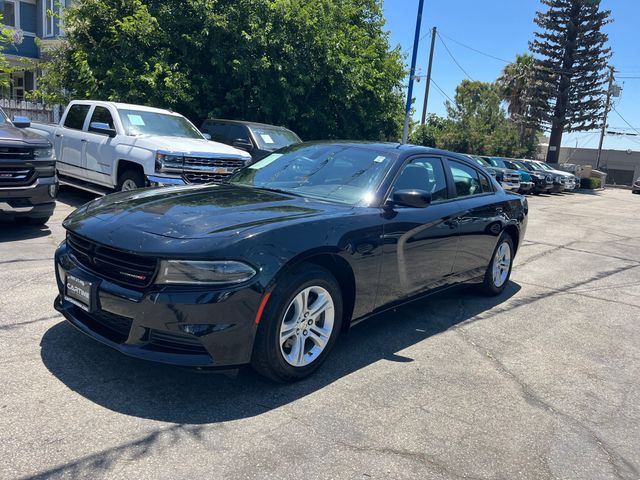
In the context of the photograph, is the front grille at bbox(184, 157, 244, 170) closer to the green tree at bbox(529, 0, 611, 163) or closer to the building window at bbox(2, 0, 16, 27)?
the building window at bbox(2, 0, 16, 27)

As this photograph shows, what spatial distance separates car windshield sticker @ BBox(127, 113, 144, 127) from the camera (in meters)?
9.62

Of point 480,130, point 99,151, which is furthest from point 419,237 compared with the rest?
point 480,130

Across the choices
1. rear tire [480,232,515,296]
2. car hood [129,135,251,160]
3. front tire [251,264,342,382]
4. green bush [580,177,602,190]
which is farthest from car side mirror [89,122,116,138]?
green bush [580,177,602,190]

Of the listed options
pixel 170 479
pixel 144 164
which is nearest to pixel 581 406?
pixel 170 479

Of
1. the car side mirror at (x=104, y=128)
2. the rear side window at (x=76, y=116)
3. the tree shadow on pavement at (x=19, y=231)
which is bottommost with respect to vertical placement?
the tree shadow on pavement at (x=19, y=231)

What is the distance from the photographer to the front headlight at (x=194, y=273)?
319 cm

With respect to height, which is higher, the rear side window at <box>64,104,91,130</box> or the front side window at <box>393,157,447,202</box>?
the rear side window at <box>64,104,91,130</box>

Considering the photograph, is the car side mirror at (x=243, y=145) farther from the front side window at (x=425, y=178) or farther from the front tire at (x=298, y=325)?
the front tire at (x=298, y=325)

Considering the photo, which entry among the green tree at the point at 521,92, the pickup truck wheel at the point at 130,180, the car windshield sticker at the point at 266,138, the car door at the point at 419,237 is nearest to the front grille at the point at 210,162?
A: the pickup truck wheel at the point at 130,180

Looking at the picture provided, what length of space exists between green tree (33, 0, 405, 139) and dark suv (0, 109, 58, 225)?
693cm

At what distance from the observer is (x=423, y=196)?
14.1 ft

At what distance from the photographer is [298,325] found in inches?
143

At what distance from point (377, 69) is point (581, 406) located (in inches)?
654

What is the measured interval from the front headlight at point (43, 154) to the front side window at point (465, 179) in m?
5.05
